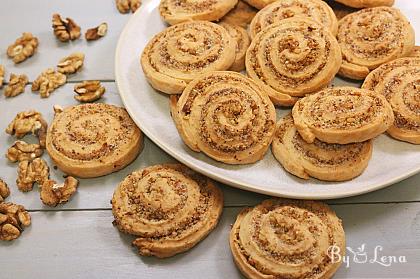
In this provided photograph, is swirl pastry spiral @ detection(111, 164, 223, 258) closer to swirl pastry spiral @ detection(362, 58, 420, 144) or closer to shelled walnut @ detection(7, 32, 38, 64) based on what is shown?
swirl pastry spiral @ detection(362, 58, 420, 144)

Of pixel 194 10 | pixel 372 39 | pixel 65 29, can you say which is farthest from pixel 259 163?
pixel 65 29

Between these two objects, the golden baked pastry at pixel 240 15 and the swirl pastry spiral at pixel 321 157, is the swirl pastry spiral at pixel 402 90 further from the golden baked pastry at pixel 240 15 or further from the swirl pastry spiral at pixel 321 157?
the golden baked pastry at pixel 240 15

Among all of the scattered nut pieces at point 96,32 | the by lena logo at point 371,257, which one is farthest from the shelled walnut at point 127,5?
the by lena logo at point 371,257

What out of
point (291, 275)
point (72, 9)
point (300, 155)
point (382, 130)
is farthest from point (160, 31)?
point (291, 275)

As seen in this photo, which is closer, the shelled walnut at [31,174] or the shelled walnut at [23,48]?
the shelled walnut at [31,174]

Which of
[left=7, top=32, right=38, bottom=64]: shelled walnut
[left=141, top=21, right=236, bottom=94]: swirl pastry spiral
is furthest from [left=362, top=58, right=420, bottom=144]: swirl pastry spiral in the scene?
[left=7, top=32, right=38, bottom=64]: shelled walnut

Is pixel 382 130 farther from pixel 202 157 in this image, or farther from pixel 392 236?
pixel 202 157

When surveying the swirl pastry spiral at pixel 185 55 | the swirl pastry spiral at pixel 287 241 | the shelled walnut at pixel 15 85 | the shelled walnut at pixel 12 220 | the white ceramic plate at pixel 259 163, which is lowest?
the shelled walnut at pixel 12 220
